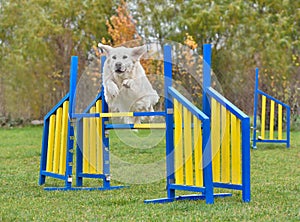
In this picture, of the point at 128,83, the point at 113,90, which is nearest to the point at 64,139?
the point at 113,90

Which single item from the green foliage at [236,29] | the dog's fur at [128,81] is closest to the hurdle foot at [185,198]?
the dog's fur at [128,81]

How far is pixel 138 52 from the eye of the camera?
4590 mm

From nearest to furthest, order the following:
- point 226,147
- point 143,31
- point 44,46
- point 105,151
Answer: point 226,147, point 105,151, point 143,31, point 44,46

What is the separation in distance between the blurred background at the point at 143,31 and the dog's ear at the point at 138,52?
9.30 metres

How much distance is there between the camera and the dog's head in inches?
180

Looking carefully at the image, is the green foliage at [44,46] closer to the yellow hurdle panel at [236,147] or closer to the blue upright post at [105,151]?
the blue upright post at [105,151]

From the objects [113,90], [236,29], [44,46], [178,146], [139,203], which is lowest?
[139,203]

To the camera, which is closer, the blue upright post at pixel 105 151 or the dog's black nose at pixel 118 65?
the dog's black nose at pixel 118 65

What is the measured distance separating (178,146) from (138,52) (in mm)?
897

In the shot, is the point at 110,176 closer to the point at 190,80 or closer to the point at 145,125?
the point at 145,125

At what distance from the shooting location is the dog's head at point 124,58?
4.58 meters

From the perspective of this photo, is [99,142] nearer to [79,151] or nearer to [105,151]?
[105,151]

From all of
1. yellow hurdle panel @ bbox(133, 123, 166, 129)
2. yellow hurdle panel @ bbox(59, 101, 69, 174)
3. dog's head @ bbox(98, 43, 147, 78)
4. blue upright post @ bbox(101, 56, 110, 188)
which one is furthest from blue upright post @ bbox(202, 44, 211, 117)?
yellow hurdle panel @ bbox(59, 101, 69, 174)

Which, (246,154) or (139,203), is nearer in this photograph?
(246,154)
